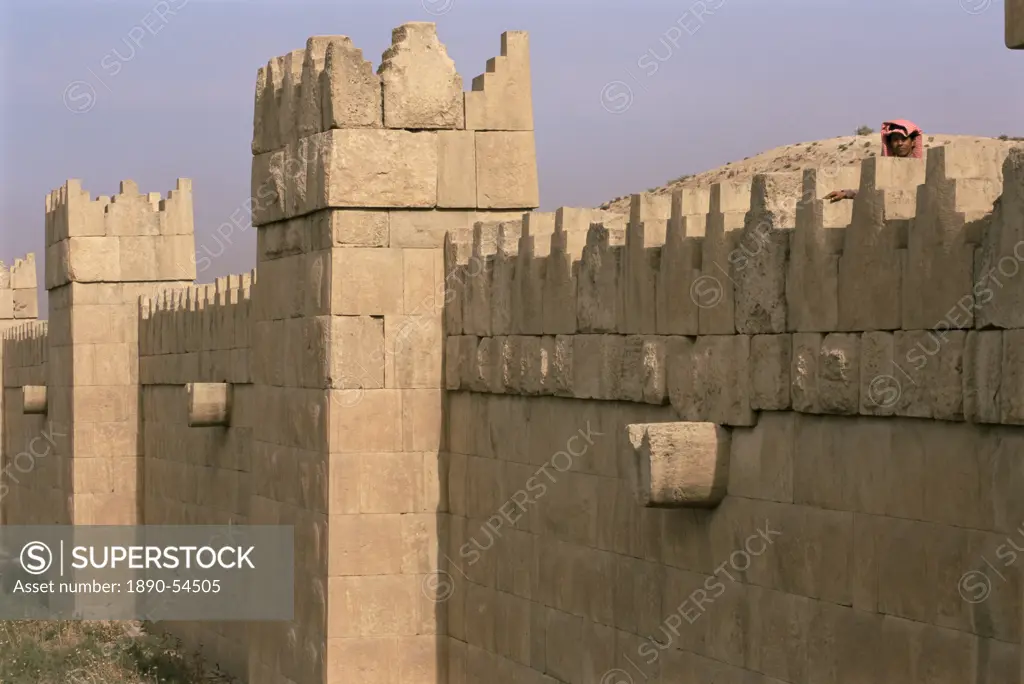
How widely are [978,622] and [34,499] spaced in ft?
63.7

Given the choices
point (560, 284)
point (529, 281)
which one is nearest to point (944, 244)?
point (560, 284)

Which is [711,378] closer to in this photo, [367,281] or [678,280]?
[678,280]

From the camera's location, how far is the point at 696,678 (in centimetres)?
755

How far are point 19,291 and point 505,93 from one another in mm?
22482

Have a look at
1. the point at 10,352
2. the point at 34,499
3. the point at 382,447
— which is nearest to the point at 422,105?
the point at 382,447

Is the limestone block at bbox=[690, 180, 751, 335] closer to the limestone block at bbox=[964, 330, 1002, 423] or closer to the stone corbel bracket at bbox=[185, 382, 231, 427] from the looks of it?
the limestone block at bbox=[964, 330, 1002, 423]

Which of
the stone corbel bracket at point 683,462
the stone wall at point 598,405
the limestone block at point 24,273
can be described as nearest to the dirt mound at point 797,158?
the limestone block at point 24,273

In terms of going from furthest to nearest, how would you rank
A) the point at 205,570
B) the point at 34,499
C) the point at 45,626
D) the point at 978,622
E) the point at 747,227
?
the point at 34,499 → the point at 45,626 → the point at 205,570 → the point at 747,227 → the point at 978,622

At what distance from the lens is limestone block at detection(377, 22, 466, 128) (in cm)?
1033

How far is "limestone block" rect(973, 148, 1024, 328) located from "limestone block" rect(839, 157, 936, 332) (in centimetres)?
49

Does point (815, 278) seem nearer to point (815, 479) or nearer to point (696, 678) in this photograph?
point (815, 479)

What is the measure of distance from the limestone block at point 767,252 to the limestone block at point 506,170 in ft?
12.0

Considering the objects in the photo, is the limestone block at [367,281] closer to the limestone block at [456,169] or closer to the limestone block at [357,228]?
the limestone block at [357,228]

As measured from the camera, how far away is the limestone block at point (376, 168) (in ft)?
33.6
